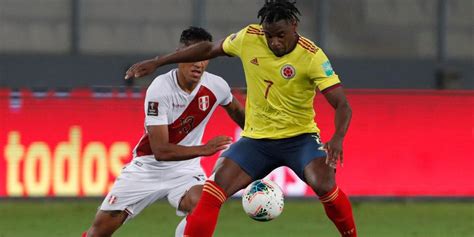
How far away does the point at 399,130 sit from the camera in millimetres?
14727

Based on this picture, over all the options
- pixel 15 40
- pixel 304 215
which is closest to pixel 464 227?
pixel 304 215

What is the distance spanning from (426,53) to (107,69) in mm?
4812

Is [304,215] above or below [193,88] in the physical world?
below

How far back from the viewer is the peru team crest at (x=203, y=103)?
386 inches

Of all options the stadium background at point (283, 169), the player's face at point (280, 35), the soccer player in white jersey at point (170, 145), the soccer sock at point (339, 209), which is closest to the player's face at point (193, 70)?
the soccer player in white jersey at point (170, 145)

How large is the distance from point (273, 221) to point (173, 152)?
12.3ft

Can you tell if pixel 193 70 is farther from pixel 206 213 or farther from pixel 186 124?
pixel 206 213

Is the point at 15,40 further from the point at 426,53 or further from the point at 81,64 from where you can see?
the point at 426,53

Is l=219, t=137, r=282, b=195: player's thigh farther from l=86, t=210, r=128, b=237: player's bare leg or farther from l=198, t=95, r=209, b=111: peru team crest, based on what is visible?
l=86, t=210, r=128, b=237: player's bare leg

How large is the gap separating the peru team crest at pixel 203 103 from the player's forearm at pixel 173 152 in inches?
16.9

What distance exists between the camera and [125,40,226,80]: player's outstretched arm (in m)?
9.05

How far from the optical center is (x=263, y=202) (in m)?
9.10

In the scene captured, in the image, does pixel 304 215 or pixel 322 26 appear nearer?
pixel 304 215

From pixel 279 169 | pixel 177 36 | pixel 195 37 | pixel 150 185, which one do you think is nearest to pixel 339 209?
pixel 150 185
